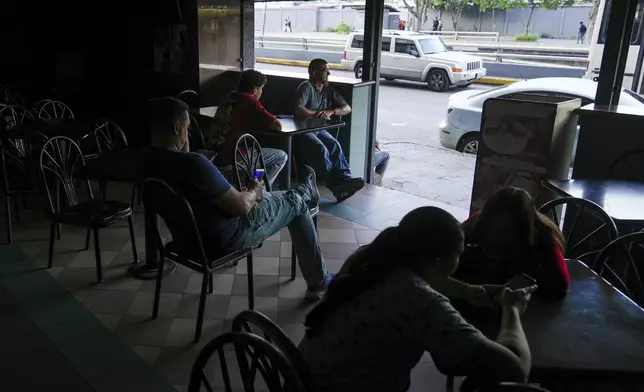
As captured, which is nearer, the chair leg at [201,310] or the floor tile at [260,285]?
the chair leg at [201,310]

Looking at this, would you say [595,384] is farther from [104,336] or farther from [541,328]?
[104,336]

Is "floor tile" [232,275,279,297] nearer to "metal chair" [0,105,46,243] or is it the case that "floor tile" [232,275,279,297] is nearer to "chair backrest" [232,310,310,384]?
"metal chair" [0,105,46,243]

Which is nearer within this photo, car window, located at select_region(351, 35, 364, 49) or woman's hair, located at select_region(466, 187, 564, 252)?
woman's hair, located at select_region(466, 187, 564, 252)

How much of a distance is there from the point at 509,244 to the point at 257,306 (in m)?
1.53

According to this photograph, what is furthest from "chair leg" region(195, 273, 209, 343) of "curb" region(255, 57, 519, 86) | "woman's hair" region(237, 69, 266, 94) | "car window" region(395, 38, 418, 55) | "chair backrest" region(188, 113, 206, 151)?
"curb" region(255, 57, 519, 86)

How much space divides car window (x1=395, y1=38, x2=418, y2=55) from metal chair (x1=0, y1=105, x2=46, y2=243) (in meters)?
9.04

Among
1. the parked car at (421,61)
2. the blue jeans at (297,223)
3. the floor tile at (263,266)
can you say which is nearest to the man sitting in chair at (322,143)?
the floor tile at (263,266)

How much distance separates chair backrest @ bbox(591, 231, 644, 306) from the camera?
6.25 ft

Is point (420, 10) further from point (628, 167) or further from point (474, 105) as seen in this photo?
point (628, 167)

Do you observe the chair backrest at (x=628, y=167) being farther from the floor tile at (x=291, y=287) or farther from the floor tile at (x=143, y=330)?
the floor tile at (x=143, y=330)

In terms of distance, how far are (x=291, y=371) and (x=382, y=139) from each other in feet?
22.3

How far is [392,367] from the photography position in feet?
4.13

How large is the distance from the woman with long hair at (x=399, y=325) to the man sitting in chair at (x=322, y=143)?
3.32 meters

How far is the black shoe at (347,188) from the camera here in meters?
4.59
